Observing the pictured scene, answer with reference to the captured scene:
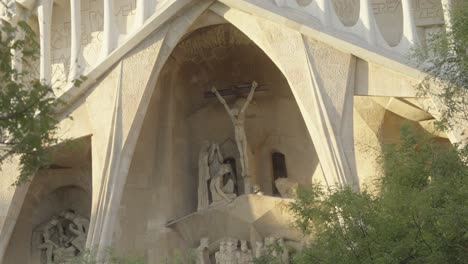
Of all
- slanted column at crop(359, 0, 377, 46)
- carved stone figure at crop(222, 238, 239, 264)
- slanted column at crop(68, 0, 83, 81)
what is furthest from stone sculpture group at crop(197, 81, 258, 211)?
slanted column at crop(359, 0, 377, 46)

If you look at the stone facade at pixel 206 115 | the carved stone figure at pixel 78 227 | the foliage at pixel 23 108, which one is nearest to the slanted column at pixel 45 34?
the stone facade at pixel 206 115

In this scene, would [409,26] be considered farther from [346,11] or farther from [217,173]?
[217,173]

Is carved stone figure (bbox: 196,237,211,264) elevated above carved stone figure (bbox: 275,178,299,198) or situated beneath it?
situated beneath

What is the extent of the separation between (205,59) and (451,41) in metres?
6.83

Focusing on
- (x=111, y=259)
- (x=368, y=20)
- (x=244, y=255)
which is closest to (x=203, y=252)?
(x=244, y=255)

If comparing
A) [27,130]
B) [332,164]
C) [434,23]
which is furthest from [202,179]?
[27,130]

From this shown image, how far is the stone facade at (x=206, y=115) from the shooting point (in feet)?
49.3

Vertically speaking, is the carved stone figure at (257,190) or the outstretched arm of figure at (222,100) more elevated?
the outstretched arm of figure at (222,100)

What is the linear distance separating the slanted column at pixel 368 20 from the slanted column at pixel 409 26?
0.41 metres

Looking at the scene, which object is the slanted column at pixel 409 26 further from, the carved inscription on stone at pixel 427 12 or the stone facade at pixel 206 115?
the carved inscription on stone at pixel 427 12

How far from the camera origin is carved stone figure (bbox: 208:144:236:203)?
16.8 m

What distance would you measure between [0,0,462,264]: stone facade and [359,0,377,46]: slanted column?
2 cm

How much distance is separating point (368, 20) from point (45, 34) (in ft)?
15.0

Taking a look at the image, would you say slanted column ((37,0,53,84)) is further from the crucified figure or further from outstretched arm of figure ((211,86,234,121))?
the crucified figure
